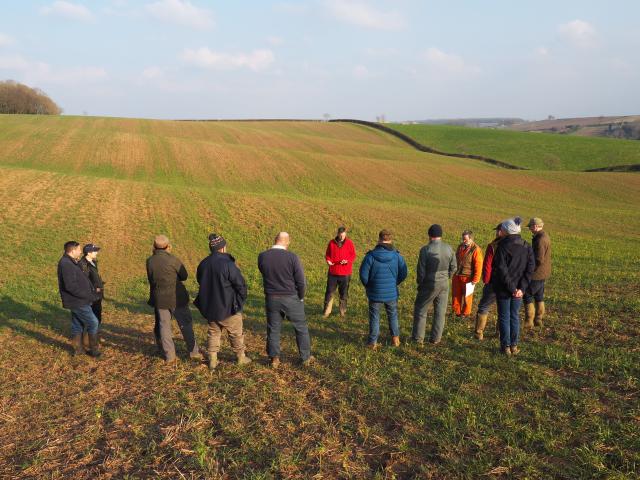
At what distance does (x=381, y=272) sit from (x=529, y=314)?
3.34 meters

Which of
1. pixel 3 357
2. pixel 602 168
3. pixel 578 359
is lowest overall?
pixel 3 357

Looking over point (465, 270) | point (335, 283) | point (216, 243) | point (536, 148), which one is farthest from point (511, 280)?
point (536, 148)

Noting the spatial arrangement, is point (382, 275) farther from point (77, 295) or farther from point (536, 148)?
point (536, 148)

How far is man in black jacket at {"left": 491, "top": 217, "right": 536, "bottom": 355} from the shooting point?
6.39 m

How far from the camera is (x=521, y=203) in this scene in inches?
1155

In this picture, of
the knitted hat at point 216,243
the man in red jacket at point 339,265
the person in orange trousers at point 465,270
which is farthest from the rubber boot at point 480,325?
the knitted hat at point 216,243

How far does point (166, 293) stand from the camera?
647 cm

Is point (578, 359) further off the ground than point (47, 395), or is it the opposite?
point (578, 359)

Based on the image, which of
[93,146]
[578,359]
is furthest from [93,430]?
[93,146]

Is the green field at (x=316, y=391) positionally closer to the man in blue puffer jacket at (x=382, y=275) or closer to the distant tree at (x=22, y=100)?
the man in blue puffer jacket at (x=382, y=275)

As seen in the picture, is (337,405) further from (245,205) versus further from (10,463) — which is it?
(245,205)

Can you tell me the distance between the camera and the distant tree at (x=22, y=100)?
283 ft

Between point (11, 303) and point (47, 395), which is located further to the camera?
point (11, 303)

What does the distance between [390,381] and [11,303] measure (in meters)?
9.87
